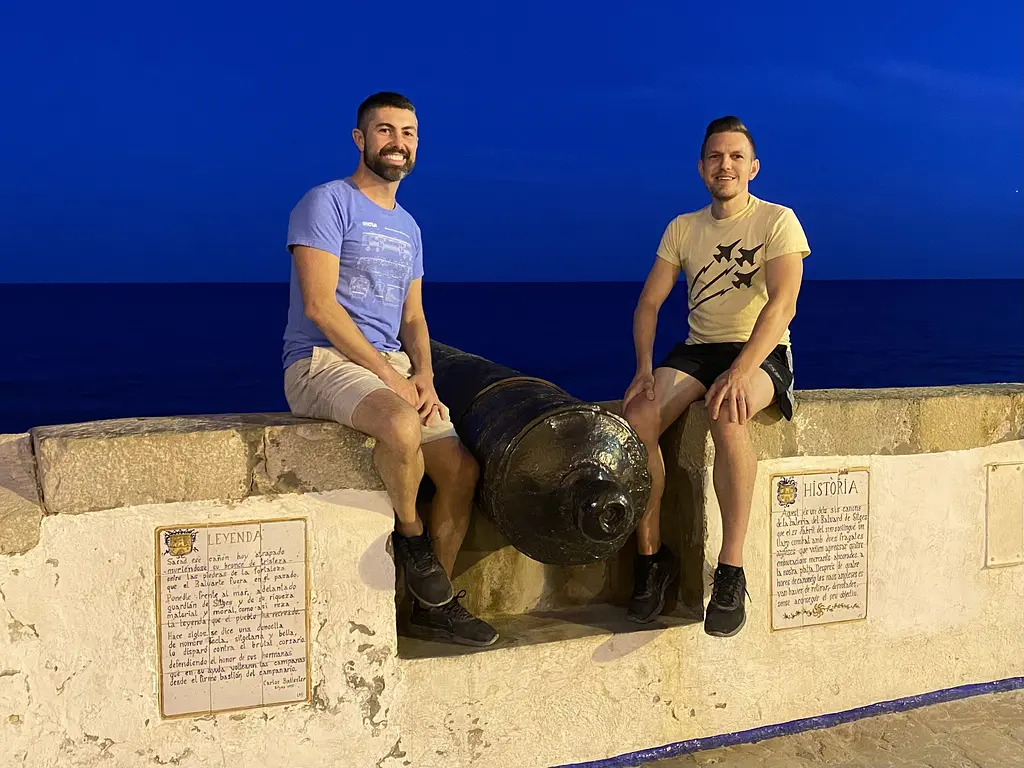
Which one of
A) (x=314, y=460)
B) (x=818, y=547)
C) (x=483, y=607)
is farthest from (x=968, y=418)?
(x=314, y=460)

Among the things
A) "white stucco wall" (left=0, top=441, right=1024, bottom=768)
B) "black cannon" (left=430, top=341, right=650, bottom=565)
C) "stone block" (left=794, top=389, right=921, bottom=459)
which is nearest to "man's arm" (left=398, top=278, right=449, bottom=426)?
"black cannon" (left=430, top=341, right=650, bottom=565)

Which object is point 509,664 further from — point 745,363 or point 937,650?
point 937,650

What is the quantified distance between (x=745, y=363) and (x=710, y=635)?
106 cm

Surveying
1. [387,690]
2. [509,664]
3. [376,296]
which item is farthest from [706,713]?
[376,296]

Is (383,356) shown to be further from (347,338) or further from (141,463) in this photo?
(141,463)

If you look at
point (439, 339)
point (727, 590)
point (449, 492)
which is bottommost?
point (727, 590)

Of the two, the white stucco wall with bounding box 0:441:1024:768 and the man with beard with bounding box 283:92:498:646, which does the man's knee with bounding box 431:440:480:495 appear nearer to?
the man with beard with bounding box 283:92:498:646

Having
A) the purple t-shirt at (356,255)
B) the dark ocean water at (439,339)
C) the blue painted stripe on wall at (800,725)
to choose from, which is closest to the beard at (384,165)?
the purple t-shirt at (356,255)

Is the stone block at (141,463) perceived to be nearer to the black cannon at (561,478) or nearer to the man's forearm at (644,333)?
the black cannon at (561,478)

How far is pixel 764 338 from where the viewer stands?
3992mm

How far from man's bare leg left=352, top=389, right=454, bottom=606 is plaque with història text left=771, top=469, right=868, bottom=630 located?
1.39m

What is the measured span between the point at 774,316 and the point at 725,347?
0.31 metres

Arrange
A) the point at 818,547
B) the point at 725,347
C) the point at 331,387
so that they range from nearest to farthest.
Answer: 1. the point at 331,387
2. the point at 725,347
3. the point at 818,547

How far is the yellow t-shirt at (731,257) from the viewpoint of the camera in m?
4.12
